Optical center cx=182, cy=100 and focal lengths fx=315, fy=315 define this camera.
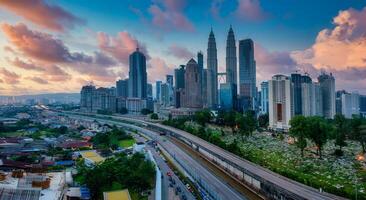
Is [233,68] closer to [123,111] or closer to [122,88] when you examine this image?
[122,88]

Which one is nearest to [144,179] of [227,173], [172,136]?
[227,173]

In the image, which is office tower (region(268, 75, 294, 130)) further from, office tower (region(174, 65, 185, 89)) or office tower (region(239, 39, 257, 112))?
office tower (region(239, 39, 257, 112))

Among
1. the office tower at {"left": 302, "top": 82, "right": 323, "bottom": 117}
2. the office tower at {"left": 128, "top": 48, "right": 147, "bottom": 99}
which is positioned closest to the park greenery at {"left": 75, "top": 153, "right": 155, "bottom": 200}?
the office tower at {"left": 302, "top": 82, "right": 323, "bottom": 117}

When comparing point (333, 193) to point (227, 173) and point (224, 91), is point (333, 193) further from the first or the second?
point (224, 91)

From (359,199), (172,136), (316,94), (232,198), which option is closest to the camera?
(359,199)

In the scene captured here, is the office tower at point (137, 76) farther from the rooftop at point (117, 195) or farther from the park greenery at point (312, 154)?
the rooftop at point (117, 195)

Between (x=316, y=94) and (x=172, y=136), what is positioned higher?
(x=316, y=94)

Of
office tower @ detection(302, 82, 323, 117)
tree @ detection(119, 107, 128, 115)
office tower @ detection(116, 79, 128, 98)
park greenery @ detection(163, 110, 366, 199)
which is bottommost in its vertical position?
park greenery @ detection(163, 110, 366, 199)
